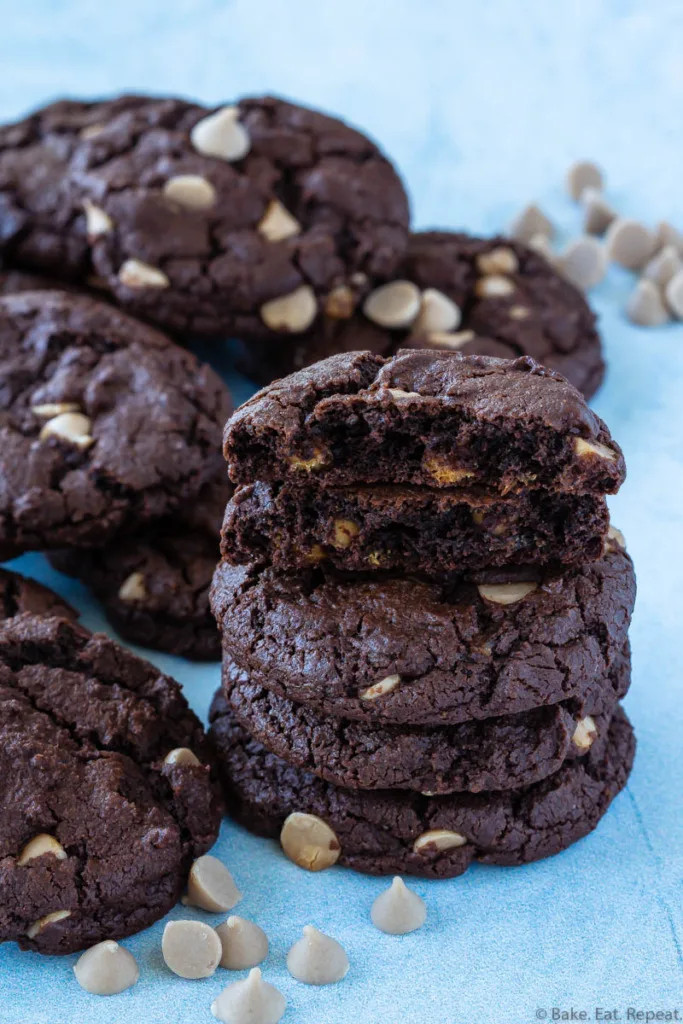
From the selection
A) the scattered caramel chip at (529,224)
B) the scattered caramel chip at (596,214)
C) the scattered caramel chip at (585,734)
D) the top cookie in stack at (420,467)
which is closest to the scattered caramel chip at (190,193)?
the top cookie in stack at (420,467)

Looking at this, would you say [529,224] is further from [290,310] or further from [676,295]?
[290,310]

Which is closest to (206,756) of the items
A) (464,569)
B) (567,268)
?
(464,569)

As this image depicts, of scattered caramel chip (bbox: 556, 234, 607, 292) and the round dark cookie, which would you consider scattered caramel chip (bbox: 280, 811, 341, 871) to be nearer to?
the round dark cookie

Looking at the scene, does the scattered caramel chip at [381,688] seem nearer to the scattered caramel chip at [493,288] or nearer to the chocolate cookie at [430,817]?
the chocolate cookie at [430,817]

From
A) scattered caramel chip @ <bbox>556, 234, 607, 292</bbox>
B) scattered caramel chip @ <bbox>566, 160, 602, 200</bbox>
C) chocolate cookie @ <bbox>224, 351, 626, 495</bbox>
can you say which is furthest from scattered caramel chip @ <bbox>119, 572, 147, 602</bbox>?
scattered caramel chip @ <bbox>566, 160, 602, 200</bbox>

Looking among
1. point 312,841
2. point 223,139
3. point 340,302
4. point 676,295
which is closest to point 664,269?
point 676,295
